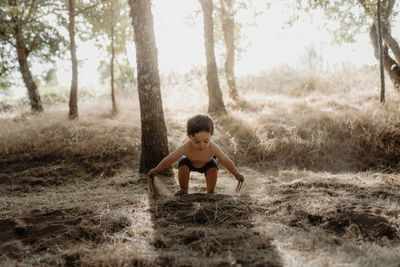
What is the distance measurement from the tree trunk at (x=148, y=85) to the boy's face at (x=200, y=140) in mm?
1549

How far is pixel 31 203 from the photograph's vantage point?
11.1 feet

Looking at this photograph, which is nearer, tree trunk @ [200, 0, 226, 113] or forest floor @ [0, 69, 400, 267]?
forest floor @ [0, 69, 400, 267]

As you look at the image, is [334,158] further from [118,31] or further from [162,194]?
[118,31]

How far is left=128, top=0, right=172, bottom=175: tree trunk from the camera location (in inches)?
176

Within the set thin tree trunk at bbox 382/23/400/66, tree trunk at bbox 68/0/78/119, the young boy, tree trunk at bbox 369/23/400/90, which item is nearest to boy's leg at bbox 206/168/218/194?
the young boy

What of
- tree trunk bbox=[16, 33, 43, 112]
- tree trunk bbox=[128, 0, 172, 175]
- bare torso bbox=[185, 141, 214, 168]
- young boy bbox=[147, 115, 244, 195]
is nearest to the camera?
young boy bbox=[147, 115, 244, 195]

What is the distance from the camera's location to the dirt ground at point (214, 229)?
1726mm

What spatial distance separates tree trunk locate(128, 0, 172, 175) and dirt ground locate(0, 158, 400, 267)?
1.27 m

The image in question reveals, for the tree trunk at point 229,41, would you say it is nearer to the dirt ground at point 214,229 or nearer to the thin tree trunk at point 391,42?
the thin tree trunk at point 391,42

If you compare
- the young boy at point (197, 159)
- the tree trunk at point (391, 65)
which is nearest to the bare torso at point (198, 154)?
the young boy at point (197, 159)

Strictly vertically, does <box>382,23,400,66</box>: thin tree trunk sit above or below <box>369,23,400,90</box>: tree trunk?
above

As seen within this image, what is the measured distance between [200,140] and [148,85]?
1.91 metres

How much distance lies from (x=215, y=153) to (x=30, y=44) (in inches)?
373

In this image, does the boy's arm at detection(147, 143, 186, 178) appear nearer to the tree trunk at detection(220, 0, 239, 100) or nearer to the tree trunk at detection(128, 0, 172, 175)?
the tree trunk at detection(128, 0, 172, 175)
